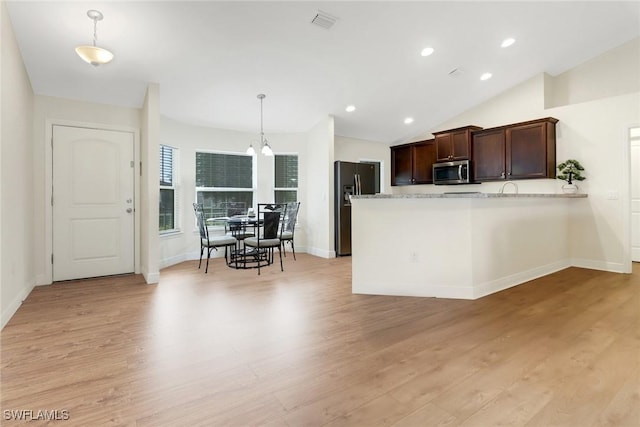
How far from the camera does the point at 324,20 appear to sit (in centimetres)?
318

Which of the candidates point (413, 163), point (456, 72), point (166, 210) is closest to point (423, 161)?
point (413, 163)

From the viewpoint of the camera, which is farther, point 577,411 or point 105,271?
point 105,271

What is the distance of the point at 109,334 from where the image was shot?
2.38 m

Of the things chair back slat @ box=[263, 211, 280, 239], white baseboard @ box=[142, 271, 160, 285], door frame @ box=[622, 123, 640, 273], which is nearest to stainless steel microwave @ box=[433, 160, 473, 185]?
door frame @ box=[622, 123, 640, 273]

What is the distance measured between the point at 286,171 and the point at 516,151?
4.15 metres

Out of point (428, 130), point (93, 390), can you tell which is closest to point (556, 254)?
point (428, 130)

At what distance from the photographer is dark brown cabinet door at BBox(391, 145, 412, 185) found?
681 cm

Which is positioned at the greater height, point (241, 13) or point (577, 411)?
point (241, 13)

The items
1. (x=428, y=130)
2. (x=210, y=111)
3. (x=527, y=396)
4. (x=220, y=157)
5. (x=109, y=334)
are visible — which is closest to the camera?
(x=527, y=396)

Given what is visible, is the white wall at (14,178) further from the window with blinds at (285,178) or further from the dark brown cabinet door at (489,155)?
the dark brown cabinet door at (489,155)

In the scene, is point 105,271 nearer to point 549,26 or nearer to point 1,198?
point 1,198

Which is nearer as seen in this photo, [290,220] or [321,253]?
[290,220]

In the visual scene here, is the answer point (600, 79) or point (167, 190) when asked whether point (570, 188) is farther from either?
point (167, 190)

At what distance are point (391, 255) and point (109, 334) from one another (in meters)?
2.65
